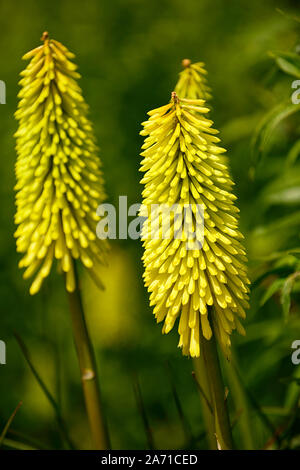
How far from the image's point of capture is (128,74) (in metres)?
4.08

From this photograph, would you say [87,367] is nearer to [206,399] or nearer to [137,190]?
[206,399]

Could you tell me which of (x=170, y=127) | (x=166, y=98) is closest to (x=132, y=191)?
Answer: (x=166, y=98)

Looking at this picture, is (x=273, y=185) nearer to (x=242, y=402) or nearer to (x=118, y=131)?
(x=242, y=402)

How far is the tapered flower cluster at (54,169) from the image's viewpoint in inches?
65.1

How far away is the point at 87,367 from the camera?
1.70 m

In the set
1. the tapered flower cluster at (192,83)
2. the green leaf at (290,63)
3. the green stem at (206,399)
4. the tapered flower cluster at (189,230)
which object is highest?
the green leaf at (290,63)

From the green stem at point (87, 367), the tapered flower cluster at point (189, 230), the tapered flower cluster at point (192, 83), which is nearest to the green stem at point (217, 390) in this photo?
the tapered flower cluster at point (189, 230)

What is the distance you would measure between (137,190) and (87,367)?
235 cm

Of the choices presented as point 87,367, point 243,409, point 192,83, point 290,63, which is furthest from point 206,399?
point 290,63

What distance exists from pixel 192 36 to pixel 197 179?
302cm

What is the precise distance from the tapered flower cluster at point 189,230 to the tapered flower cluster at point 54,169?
0.94ft

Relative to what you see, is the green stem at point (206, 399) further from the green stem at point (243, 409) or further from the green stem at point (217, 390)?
the green stem at point (243, 409)

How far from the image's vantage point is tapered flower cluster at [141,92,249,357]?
143cm

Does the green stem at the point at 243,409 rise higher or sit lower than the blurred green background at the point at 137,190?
lower
